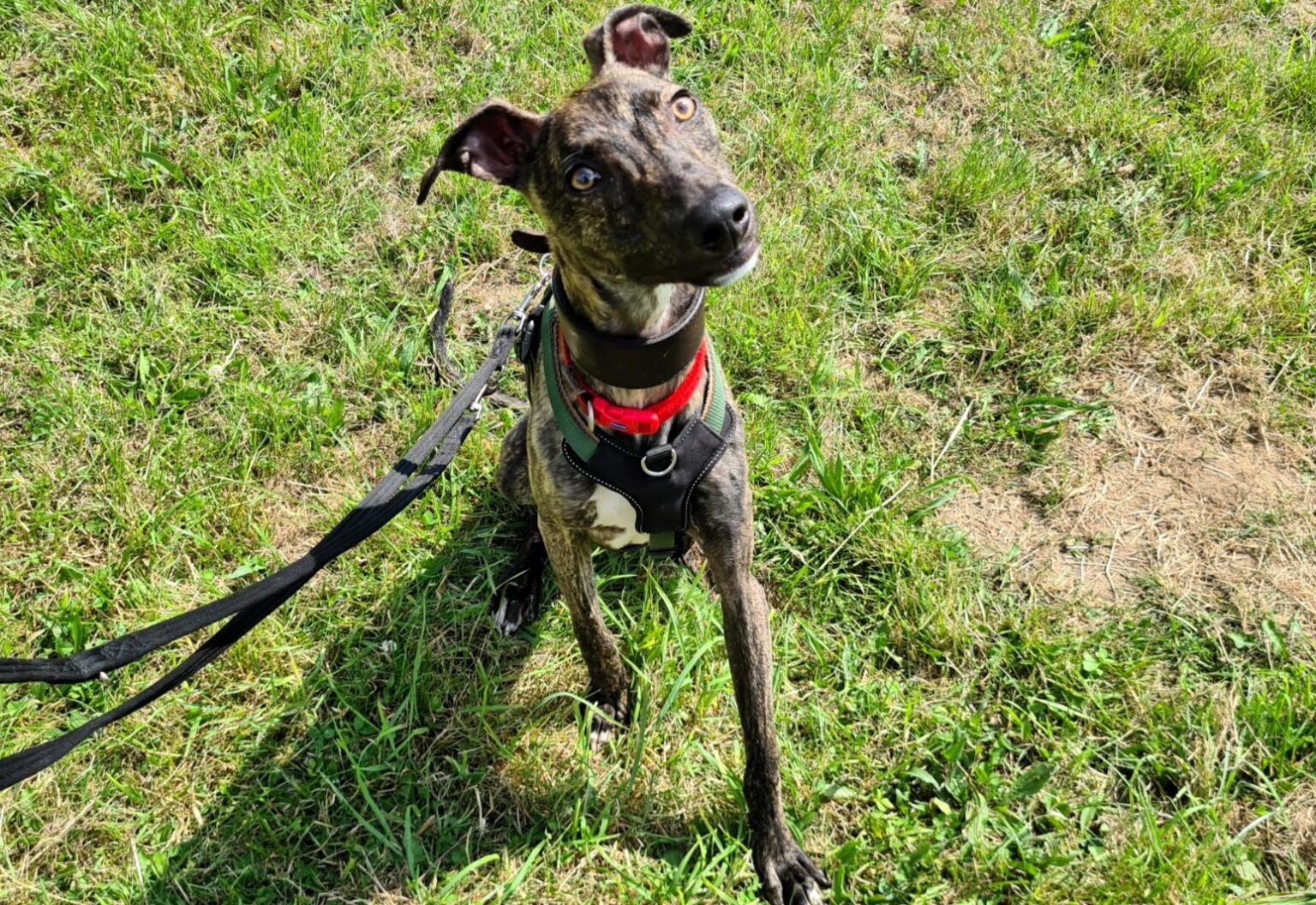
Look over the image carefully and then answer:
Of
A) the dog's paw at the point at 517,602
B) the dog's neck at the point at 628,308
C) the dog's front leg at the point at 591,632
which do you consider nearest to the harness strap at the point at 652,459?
the dog's neck at the point at 628,308

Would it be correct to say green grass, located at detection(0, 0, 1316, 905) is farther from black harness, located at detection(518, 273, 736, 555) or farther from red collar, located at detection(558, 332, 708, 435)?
red collar, located at detection(558, 332, 708, 435)

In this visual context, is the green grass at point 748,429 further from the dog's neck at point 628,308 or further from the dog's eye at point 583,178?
the dog's eye at point 583,178

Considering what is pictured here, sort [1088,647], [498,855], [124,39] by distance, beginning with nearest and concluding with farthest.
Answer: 1. [498,855]
2. [1088,647]
3. [124,39]

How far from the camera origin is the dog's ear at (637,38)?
10.8 feet

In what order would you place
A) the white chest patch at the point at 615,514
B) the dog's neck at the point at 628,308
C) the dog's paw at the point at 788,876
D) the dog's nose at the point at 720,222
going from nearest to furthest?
the dog's nose at the point at 720,222
the dog's neck at the point at 628,308
the white chest patch at the point at 615,514
the dog's paw at the point at 788,876

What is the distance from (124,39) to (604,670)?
4508 millimetres

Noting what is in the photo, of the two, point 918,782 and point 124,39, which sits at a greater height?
point 124,39

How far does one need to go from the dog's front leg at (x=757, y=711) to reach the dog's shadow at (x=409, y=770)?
0.21m

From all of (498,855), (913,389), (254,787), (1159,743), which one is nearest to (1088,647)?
(1159,743)

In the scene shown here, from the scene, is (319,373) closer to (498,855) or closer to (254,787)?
(254,787)

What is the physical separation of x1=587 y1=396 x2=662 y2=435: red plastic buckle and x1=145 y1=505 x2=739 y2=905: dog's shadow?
1203mm

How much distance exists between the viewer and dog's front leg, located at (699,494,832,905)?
324 centimetres

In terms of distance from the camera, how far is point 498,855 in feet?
11.5

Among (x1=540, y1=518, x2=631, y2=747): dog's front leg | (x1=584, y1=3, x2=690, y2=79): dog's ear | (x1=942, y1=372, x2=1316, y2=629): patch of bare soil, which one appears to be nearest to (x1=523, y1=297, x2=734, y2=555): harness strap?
(x1=540, y1=518, x2=631, y2=747): dog's front leg
